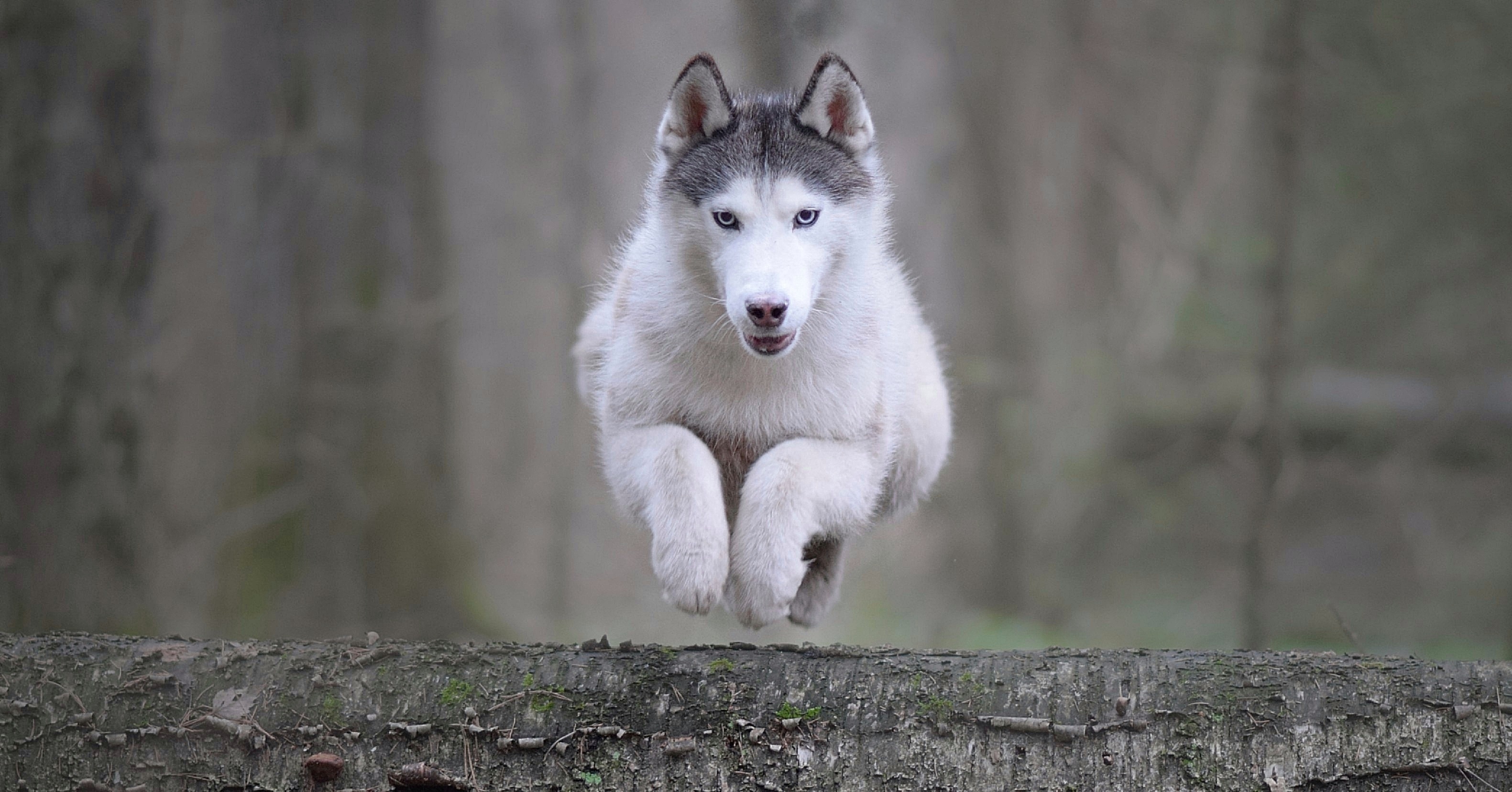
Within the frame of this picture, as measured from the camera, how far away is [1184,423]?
8.26 meters

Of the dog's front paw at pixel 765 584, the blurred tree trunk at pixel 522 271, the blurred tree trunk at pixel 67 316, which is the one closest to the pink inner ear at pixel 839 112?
the dog's front paw at pixel 765 584

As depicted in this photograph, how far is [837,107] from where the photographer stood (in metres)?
2.99

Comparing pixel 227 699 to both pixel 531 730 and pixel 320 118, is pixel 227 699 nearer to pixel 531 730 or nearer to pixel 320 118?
pixel 531 730

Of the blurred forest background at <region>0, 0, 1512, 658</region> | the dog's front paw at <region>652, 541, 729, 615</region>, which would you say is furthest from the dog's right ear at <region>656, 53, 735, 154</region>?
the blurred forest background at <region>0, 0, 1512, 658</region>

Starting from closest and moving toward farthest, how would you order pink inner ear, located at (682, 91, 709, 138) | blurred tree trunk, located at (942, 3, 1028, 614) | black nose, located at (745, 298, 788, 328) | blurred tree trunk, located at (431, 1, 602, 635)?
1. black nose, located at (745, 298, 788, 328)
2. pink inner ear, located at (682, 91, 709, 138)
3. blurred tree trunk, located at (942, 3, 1028, 614)
4. blurred tree trunk, located at (431, 1, 602, 635)

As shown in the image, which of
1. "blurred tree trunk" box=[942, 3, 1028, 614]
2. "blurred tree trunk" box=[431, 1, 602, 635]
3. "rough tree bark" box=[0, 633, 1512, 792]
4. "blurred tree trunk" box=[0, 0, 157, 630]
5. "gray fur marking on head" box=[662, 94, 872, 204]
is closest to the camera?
"rough tree bark" box=[0, 633, 1512, 792]

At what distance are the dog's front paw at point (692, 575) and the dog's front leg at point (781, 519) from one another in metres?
0.10

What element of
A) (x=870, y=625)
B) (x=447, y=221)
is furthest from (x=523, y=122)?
(x=870, y=625)

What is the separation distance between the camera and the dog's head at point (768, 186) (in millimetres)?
2543

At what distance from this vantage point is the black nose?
245 cm

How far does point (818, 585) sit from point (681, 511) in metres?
0.97

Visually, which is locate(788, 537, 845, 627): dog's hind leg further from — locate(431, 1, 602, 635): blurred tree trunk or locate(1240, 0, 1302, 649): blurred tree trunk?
locate(431, 1, 602, 635): blurred tree trunk

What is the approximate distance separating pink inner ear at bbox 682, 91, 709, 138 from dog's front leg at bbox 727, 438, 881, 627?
935 mm

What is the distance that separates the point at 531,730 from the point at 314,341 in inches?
220
